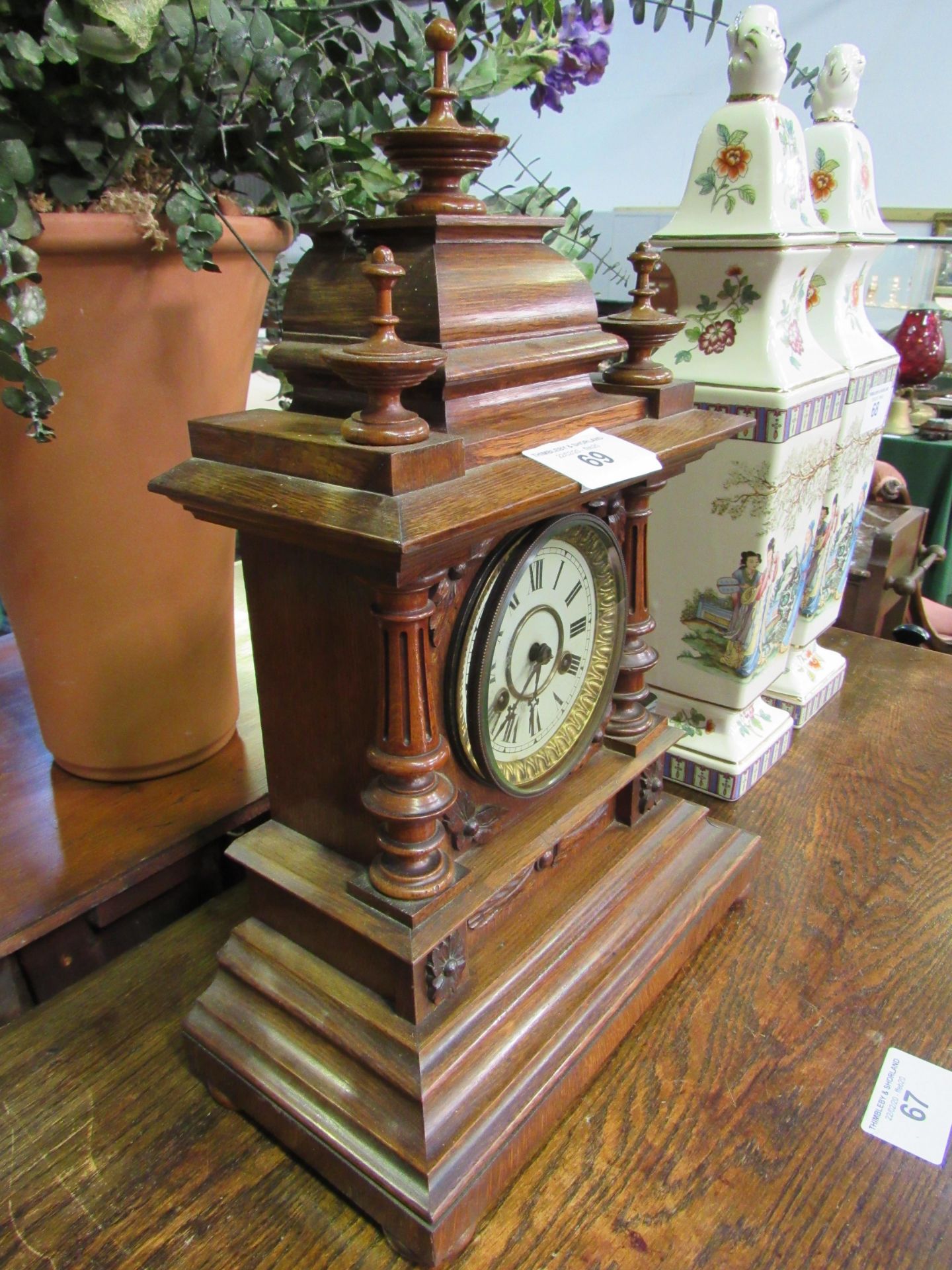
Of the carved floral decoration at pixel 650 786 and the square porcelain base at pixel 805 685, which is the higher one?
the carved floral decoration at pixel 650 786

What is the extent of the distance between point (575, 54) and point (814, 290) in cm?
38

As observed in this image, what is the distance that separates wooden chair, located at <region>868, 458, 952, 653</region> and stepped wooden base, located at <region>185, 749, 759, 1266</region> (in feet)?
2.84

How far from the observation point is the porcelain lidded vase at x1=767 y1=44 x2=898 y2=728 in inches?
36.5

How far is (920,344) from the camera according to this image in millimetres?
2039

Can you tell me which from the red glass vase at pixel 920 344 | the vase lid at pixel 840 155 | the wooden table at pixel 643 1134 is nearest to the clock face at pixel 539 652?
the wooden table at pixel 643 1134

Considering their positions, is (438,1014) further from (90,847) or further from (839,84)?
(839,84)

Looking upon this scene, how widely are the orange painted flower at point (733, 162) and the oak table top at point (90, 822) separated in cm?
67

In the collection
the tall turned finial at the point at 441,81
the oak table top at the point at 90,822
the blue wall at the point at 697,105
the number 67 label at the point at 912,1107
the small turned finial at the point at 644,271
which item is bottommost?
the number 67 label at the point at 912,1107

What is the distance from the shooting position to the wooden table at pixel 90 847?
→ 64cm

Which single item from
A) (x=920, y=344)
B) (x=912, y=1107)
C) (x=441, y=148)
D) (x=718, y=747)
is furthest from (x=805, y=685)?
(x=920, y=344)

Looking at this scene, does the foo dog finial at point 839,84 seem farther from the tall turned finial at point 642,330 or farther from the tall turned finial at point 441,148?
the tall turned finial at point 441,148

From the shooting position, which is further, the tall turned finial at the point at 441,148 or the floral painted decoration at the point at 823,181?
the floral painted decoration at the point at 823,181

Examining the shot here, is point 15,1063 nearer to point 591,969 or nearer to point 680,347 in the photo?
point 591,969

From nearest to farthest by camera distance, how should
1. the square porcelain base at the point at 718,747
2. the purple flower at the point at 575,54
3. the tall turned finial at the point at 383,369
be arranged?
the tall turned finial at the point at 383,369 < the purple flower at the point at 575,54 < the square porcelain base at the point at 718,747
